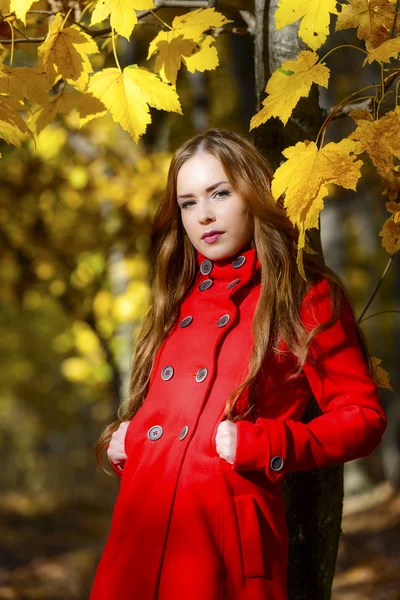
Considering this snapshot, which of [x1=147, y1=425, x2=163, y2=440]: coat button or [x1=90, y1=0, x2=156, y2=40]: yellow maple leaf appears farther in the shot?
[x1=147, y1=425, x2=163, y2=440]: coat button

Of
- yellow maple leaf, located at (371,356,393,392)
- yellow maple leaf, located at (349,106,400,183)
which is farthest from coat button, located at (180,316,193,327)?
yellow maple leaf, located at (349,106,400,183)

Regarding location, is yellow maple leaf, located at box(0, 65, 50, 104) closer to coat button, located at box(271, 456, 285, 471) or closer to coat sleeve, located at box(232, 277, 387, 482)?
coat sleeve, located at box(232, 277, 387, 482)

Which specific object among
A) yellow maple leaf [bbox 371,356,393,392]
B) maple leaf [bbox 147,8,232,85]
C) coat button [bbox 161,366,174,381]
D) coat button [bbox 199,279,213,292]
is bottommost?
yellow maple leaf [bbox 371,356,393,392]

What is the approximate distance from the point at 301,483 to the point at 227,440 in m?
0.76

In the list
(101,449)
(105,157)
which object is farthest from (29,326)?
(101,449)

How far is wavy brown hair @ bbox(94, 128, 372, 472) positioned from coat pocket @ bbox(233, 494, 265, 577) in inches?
8.9

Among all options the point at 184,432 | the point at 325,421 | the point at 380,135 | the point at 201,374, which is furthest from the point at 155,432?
the point at 380,135

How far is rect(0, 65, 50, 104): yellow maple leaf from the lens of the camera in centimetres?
216

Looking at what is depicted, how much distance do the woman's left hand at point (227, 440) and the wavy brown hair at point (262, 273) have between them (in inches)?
2.5

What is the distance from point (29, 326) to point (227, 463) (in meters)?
16.8

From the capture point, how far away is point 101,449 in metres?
2.57

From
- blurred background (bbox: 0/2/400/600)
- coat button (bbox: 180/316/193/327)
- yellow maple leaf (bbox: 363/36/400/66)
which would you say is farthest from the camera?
blurred background (bbox: 0/2/400/600)

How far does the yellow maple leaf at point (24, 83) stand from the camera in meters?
2.16

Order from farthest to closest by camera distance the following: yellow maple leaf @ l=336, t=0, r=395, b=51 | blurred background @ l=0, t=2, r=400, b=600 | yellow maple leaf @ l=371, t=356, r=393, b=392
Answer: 1. blurred background @ l=0, t=2, r=400, b=600
2. yellow maple leaf @ l=371, t=356, r=393, b=392
3. yellow maple leaf @ l=336, t=0, r=395, b=51
